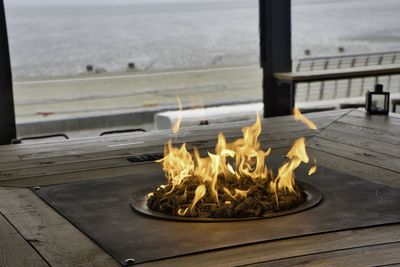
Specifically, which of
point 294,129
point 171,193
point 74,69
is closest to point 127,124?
point 294,129

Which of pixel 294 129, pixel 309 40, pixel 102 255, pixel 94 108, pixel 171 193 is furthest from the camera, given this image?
pixel 309 40

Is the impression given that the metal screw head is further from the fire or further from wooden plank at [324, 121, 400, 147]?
wooden plank at [324, 121, 400, 147]

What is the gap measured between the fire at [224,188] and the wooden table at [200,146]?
0.26 meters

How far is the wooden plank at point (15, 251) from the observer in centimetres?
147

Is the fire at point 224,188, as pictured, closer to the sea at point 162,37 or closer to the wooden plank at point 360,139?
the wooden plank at point 360,139

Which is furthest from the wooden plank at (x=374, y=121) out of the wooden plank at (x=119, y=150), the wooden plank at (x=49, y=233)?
the wooden plank at (x=49, y=233)

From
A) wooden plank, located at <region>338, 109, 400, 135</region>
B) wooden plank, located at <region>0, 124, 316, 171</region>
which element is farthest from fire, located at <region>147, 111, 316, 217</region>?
wooden plank, located at <region>338, 109, 400, 135</region>

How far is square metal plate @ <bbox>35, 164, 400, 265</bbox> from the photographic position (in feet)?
5.11

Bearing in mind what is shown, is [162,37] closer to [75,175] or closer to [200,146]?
[200,146]

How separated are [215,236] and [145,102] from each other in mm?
9029

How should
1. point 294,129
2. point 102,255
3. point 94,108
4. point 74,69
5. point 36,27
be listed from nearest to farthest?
point 102,255, point 294,129, point 94,108, point 36,27, point 74,69

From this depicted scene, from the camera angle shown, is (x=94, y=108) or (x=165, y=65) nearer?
(x=94, y=108)

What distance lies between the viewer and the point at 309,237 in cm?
159

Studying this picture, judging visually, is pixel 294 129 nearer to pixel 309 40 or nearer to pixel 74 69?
pixel 74 69
